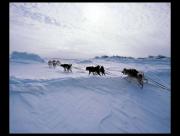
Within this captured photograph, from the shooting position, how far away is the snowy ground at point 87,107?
437 centimetres

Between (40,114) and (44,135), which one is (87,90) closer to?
(40,114)

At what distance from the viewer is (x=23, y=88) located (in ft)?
17.9

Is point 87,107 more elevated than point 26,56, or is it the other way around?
point 26,56

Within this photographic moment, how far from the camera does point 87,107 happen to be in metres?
5.13

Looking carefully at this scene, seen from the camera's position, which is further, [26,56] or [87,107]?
[26,56]

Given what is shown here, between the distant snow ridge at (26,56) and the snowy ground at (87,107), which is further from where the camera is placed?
the distant snow ridge at (26,56)

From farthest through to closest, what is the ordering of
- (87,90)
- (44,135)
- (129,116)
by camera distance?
(87,90), (129,116), (44,135)

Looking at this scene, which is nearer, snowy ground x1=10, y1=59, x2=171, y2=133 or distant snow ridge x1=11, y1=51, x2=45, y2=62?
snowy ground x1=10, y1=59, x2=171, y2=133

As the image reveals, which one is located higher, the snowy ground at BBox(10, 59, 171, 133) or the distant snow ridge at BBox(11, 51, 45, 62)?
the distant snow ridge at BBox(11, 51, 45, 62)

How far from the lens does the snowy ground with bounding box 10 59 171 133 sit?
4.37 metres
